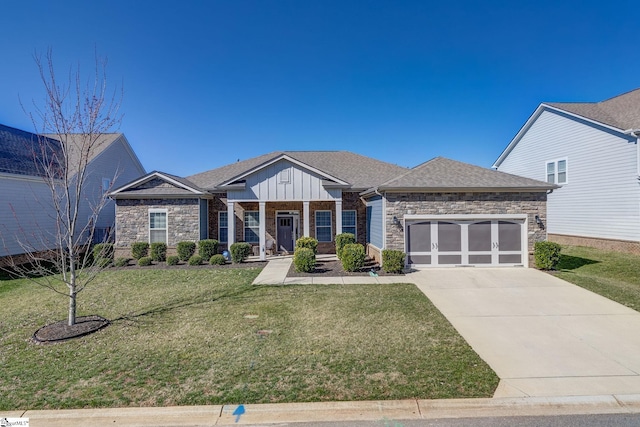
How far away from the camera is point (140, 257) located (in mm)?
13422

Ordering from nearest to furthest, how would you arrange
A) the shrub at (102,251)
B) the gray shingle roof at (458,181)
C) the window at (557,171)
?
the shrub at (102,251), the gray shingle roof at (458,181), the window at (557,171)

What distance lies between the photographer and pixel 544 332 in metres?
5.73

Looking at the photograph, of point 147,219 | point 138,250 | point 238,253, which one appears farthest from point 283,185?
point 138,250

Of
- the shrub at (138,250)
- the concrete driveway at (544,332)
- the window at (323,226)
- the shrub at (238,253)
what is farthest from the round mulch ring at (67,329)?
the window at (323,226)

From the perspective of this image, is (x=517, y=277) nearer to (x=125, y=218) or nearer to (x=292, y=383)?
(x=292, y=383)

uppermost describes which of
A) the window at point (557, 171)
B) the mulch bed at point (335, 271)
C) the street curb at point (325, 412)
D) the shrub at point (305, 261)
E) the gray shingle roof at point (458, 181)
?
the window at point (557, 171)

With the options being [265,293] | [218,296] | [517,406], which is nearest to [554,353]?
[517,406]

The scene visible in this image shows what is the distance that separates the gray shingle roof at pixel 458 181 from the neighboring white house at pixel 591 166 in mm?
5234

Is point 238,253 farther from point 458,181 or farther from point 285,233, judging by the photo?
point 458,181

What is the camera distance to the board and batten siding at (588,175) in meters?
13.4

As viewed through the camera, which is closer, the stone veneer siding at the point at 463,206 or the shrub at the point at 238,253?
the stone veneer siding at the point at 463,206

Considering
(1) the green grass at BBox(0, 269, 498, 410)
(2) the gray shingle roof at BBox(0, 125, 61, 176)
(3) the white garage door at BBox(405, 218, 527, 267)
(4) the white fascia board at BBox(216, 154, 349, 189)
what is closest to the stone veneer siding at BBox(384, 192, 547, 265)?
(3) the white garage door at BBox(405, 218, 527, 267)

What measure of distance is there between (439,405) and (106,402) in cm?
420

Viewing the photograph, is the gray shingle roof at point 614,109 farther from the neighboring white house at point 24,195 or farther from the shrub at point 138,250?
the shrub at point 138,250
